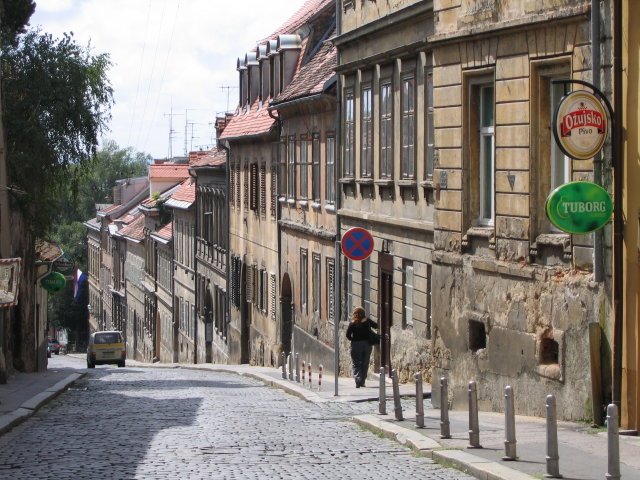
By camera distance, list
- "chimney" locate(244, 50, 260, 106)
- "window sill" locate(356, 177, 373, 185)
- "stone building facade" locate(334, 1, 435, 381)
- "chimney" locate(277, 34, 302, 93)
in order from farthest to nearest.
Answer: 1. "chimney" locate(244, 50, 260, 106)
2. "chimney" locate(277, 34, 302, 93)
3. "window sill" locate(356, 177, 373, 185)
4. "stone building facade" locate(334, 1, 435, 381)

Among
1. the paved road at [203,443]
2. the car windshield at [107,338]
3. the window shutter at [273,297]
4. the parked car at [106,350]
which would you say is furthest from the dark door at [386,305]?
the car windshield at [107,338]

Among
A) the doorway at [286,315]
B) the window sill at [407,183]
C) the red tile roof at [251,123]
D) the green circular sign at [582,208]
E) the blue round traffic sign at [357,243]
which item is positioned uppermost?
the red tile roof at [251,123]

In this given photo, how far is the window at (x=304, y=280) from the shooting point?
37188 millimetres

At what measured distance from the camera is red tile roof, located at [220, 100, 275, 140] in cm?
4381

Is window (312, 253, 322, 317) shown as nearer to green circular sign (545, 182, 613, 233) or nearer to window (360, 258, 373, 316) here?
window (360, 258, 373, 316)

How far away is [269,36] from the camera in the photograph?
4706 cm

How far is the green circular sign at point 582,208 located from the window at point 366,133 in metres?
14.5

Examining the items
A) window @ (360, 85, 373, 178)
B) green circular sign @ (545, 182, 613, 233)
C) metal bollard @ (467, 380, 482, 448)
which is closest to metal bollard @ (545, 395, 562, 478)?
metal bollard @ (467, 380, 482, 448)

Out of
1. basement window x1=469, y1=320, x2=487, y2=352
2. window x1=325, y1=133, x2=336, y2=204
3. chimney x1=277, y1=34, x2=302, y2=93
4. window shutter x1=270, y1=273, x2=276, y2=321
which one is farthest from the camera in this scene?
window shutter x1=270, y1=273, x2=276, y2=321

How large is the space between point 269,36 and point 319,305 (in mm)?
14897

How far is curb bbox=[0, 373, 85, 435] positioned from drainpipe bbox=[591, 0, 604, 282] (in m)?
8.34

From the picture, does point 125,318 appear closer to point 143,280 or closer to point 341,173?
point 143,280

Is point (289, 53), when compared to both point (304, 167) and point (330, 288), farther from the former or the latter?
point (330, 288)

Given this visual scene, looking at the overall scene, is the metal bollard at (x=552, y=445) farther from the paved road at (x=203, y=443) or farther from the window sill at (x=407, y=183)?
the window sill at (x=407, y=183)
